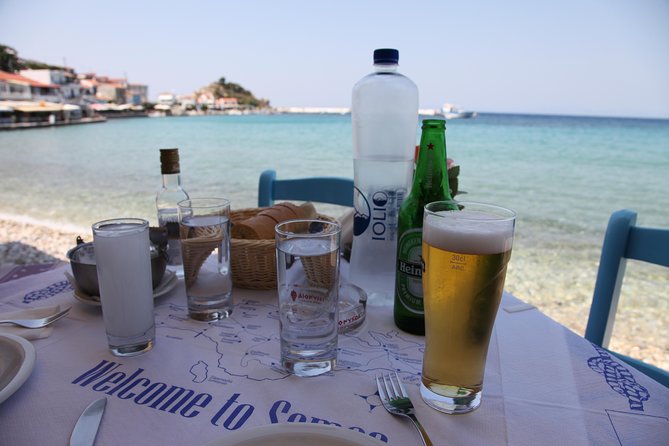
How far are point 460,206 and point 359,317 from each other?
0.90ft

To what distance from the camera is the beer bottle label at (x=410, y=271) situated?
1.95ft

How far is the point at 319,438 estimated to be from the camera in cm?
37

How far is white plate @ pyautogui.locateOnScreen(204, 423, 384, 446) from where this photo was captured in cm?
36

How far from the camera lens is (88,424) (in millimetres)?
421

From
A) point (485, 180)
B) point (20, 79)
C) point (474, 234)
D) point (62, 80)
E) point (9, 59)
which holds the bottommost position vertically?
point (485, 180)

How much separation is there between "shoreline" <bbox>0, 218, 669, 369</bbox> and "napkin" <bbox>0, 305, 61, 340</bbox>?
1.43 meters

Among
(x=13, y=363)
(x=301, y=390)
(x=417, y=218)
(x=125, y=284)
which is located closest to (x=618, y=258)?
(x=417, y=218)

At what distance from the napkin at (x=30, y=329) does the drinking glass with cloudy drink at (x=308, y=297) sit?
404 millimetres

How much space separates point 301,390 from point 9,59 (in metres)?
25.8

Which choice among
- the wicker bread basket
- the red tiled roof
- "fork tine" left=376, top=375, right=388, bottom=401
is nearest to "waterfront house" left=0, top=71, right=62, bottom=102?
Answer: the red tiled roof

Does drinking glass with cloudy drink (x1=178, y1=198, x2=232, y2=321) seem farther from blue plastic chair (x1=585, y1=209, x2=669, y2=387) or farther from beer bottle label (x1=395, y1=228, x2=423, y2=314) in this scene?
blue plastic chair (x1=585, y1=209, x2=669, y2=387)

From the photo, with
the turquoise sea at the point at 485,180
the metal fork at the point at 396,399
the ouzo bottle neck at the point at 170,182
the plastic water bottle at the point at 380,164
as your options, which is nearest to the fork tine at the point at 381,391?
the metal fork at the point at 396,399

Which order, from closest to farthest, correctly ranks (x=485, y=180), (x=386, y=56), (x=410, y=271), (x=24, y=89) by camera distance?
(x=410, y=271) → (x=386, y=56) → (x=485, y=180) → (x=24, y=89)

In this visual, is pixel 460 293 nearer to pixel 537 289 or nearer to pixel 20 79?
pixel 537 289
